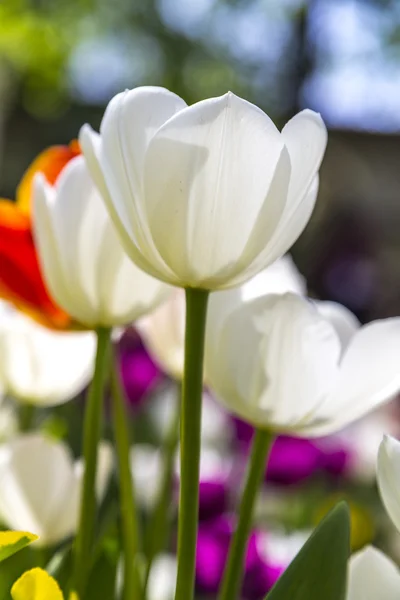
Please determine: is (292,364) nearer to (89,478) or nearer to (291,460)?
(89,478)

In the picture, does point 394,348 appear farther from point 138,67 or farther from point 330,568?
point 138,67

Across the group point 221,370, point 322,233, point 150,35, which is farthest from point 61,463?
point 150,35

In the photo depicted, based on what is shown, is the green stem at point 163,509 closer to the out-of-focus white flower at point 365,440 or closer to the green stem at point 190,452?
the green stem at point 190,452

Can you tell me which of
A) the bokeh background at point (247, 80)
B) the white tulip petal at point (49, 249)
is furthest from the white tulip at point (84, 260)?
the bokeh background at point (247, 80)

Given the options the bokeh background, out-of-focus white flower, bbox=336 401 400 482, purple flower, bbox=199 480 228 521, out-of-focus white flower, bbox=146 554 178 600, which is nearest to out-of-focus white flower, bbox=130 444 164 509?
purple flower, bbox=199 480 228 521

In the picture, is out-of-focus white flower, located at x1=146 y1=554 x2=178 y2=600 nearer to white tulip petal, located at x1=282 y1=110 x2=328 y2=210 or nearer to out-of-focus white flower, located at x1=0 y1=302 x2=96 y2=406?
out-of-focus white flower, located at x1=0 y1=302 x2=96 y2=406

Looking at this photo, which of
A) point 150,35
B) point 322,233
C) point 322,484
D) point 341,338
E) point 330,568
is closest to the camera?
point 330,568

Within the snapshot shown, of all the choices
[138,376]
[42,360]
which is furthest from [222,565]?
[138,376]
